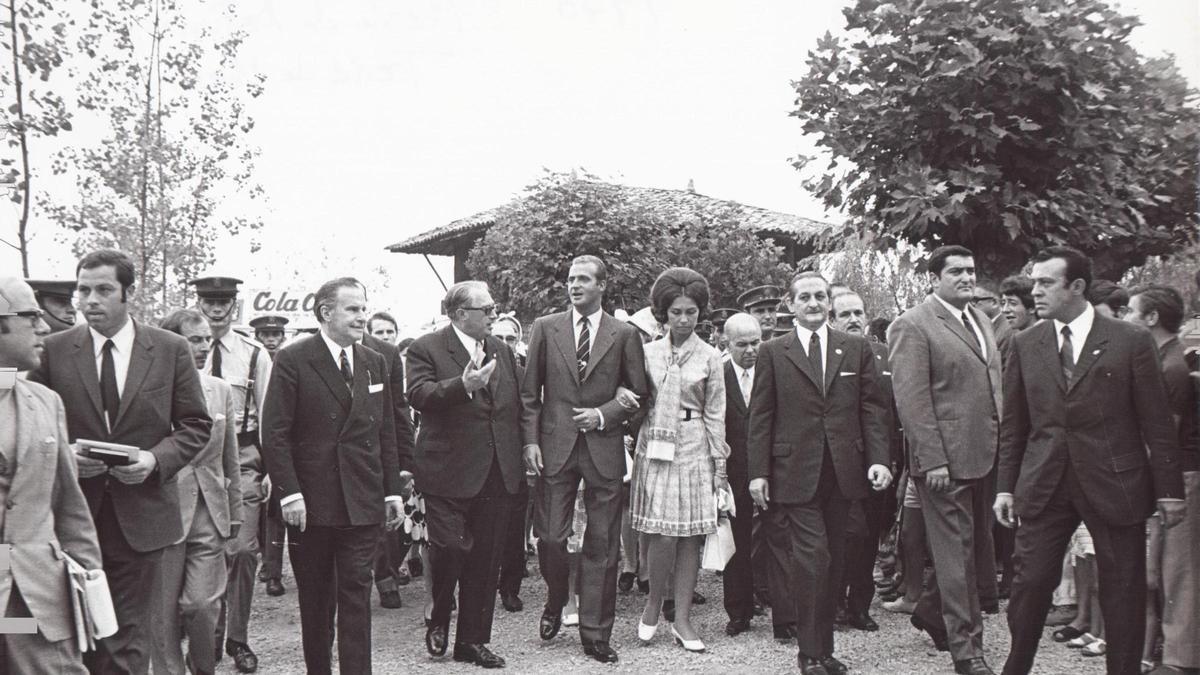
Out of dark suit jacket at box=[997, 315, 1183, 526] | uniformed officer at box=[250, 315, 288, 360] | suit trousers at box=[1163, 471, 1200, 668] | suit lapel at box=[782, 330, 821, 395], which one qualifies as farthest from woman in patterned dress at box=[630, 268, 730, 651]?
uniformed officer at box=[250, 315, 288, 360]

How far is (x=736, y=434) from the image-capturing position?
7.68m

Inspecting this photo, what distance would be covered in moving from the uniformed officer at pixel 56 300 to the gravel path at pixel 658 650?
8.00 ft

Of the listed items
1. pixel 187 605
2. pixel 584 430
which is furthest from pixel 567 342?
pixel 187 605

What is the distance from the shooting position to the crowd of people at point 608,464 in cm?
481

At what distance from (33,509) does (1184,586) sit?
5398 mm

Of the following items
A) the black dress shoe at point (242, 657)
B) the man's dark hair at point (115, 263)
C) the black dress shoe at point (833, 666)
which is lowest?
the black dress shoe at point (242, 657)

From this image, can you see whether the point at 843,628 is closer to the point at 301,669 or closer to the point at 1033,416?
the point at 1033,416

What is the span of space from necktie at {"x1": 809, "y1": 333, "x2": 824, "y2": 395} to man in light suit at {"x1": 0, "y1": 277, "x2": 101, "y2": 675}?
4064 mm

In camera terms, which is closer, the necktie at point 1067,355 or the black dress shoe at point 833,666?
the necktie at point 1067,355

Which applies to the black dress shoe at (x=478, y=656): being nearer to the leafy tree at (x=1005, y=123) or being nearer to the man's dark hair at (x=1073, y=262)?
the man's dark hair at (x=1073, y=262)

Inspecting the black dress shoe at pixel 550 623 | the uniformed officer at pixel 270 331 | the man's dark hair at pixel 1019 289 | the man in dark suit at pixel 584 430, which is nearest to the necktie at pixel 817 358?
the man in dark suit at pixel 584 430

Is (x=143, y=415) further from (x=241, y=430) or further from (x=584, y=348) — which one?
(x=584, y=348)

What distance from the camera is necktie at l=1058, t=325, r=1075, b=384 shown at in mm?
5316

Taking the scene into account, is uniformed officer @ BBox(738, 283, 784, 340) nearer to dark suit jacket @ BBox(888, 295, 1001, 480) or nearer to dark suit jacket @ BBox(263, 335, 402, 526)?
dark suit jacket @ BBox(888, 295, 1001, 480)
